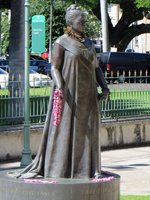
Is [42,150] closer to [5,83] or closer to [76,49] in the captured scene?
[76,49]

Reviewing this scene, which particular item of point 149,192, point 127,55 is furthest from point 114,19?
point 149,192

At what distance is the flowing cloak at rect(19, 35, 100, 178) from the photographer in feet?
27.1

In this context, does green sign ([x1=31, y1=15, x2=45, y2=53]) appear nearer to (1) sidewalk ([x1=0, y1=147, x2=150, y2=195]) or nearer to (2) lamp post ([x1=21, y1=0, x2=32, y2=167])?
(2) lamp post ([x1=21, y1=0, x2=32, y2=167])

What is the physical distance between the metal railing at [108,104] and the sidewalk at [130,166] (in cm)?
117

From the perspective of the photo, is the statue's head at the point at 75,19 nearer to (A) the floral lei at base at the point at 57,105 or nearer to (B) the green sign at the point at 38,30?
(A) the floral lei at base at the point at 57,105

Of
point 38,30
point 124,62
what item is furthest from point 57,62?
point 124,62

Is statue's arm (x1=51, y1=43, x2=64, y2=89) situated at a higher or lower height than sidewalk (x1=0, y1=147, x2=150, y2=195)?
higher

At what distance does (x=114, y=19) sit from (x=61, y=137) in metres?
71.6

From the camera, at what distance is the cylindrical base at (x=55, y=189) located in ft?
26.3

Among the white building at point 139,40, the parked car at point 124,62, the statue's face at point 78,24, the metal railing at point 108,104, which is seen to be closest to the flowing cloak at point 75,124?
the statue's face at point 78,24

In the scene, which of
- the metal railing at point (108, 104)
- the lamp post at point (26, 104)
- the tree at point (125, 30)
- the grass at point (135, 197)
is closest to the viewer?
the grass at point (135, 197)

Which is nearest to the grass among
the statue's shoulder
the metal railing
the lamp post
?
the lamp post

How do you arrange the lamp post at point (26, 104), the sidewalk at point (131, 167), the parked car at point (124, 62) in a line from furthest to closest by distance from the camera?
the parked car at point (124, 62)
the lamp post at point (26, 104)
the sidewalk at point (131, 167)

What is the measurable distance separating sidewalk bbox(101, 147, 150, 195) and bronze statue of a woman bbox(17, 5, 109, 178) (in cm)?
353
